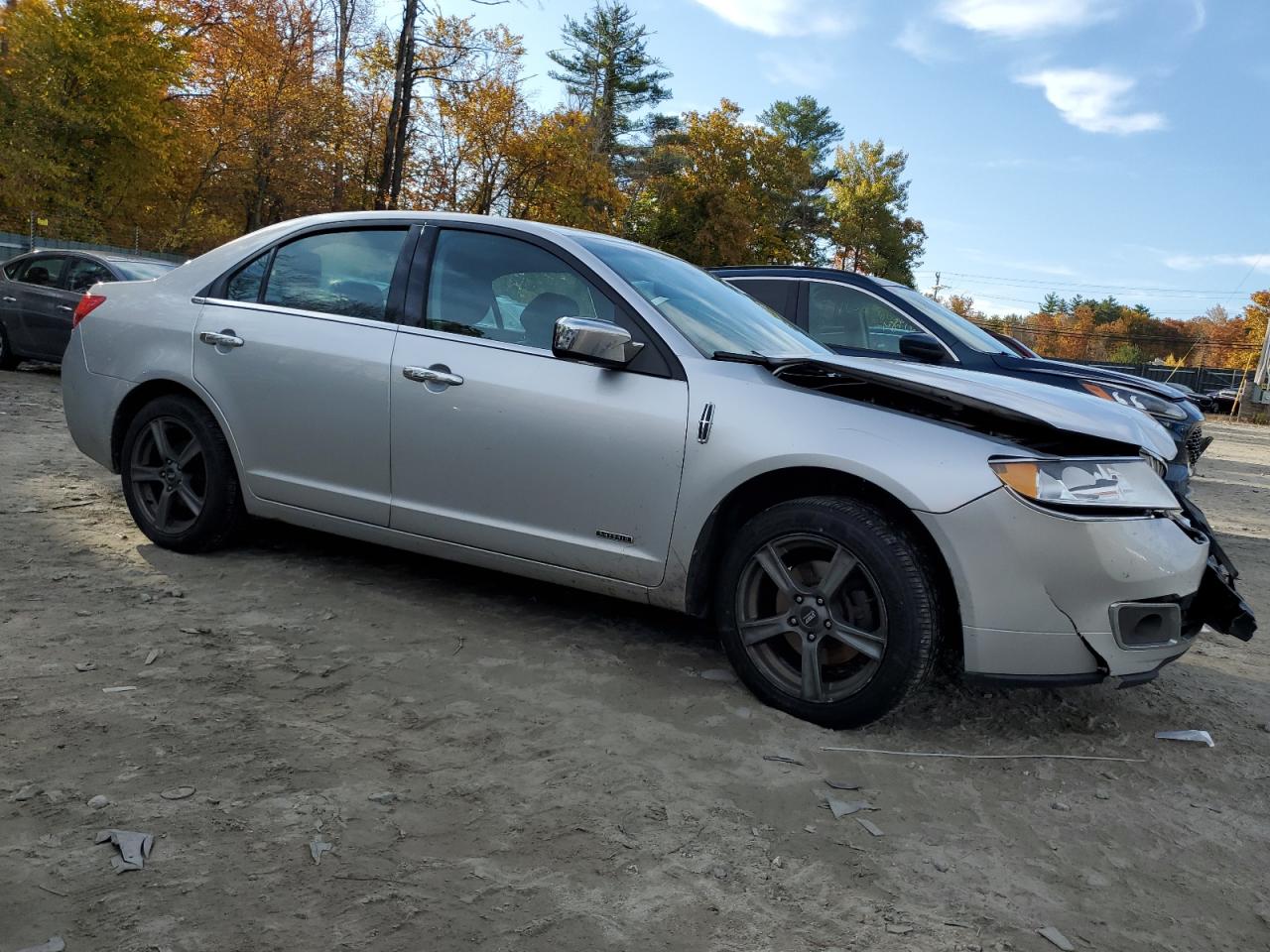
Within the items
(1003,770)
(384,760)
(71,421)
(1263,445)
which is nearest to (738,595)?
(1003,770)

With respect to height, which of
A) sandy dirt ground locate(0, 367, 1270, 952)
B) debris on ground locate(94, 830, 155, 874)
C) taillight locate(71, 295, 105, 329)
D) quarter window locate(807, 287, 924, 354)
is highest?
quarter window locate(807, 287, 924, 354)

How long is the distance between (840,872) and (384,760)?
131cm

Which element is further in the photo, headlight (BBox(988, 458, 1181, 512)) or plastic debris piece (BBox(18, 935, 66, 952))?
headlight (BBox(988, 458, 1181, 512))

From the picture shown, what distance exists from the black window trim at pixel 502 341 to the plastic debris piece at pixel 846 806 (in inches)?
60.0

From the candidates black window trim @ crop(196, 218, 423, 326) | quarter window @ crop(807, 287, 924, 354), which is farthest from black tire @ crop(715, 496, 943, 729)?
quarter window @ crop(807, 287, 924, 354)

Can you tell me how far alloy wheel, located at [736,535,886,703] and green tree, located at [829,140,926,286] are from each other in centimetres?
6831

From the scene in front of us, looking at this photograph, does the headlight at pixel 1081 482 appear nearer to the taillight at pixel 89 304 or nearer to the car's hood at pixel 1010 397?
the car's hood at pixel 1010 397

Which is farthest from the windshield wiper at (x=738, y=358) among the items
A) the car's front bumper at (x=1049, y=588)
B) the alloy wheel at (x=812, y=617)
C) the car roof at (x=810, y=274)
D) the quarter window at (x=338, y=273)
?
the car roof at (x=810, y=274)

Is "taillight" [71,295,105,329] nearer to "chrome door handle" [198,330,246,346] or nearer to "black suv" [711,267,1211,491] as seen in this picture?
"chrome door handle" [198,330,246,346]

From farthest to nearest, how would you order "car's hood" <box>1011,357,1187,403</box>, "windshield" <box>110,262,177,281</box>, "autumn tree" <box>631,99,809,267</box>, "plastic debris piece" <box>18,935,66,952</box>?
"autumn tree" <box>631,99,809,267</box>, "windshield" <box>110,262,177,281</box>, "car's hood" <box>1011,357,1187,403</box>, "plastic debris piece" <box>18,935,66,952</box>

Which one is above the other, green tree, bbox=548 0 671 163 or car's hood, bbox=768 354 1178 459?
green tree, bbox=548 0 671 163

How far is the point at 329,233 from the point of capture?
178 inches

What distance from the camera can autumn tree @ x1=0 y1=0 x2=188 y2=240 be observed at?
25.3m

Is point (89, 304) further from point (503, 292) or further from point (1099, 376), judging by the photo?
point (1099, 376)
